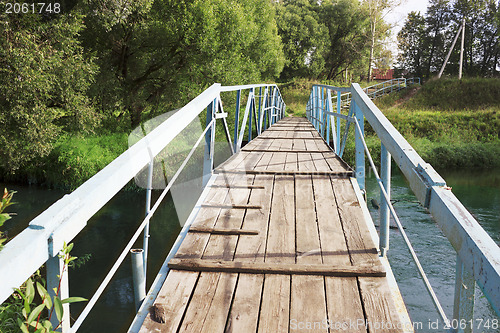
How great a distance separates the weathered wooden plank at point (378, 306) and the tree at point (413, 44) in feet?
113

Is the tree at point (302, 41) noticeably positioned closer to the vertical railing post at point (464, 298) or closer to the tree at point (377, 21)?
the tree at point (377, 21)

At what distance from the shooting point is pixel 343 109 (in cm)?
2461

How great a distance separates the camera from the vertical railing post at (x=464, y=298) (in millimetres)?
1088

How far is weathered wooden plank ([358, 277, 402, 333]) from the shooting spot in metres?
1.55

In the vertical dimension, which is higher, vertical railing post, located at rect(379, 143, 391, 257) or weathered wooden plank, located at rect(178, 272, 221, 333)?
vertical railing post, located at rect(379, 143, 391, 257)

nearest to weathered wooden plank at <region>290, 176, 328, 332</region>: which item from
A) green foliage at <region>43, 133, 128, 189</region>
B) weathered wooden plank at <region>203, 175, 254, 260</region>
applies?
weathered wooden plank at <region>203, 175, 254, 260</region>

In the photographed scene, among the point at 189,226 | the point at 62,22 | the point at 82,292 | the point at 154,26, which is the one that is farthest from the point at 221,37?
the point at 189,226

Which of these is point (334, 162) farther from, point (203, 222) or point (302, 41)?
point (302, 41)

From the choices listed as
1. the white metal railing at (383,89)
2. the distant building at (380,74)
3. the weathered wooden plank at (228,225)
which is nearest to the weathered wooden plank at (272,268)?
the weathered wooden plank at (228,225)

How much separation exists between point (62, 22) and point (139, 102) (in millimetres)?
4402

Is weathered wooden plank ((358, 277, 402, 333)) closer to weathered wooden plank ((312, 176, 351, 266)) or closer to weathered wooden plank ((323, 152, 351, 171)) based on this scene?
weathered wooden plank ((312, 176, 351, 266))

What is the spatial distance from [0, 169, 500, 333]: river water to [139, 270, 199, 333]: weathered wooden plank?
16.0ft

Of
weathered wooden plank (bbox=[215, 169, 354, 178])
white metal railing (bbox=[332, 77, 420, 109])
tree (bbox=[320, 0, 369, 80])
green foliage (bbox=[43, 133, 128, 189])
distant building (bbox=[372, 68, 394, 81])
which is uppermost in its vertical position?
tree (bbox=[320, 0, 369, 80])

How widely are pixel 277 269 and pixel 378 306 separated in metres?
0.49
